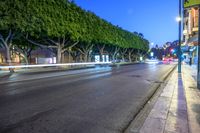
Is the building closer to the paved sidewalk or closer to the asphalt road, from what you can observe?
the paved sidewalk

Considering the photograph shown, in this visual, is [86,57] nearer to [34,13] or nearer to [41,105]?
[34,13]

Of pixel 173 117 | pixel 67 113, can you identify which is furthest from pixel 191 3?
pixel 67 113

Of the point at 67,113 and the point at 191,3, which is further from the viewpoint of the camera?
the point at 191,3

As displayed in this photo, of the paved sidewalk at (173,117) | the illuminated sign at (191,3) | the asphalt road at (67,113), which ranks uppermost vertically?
the illuminated sign at (191,3)

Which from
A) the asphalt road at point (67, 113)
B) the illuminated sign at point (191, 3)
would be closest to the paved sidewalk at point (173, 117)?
the asphalt road at point (67, 113)

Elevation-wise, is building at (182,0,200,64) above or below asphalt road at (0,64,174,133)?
above

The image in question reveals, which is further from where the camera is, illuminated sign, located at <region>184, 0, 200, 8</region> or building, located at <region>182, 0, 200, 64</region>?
building, located at <region>182, 0, 200, 64</region>

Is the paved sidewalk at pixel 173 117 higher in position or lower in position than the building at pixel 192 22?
lower

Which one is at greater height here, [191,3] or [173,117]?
[191,3]

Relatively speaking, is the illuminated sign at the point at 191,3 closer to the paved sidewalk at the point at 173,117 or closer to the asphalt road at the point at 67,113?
the paved sidewalk at the point at 173,117

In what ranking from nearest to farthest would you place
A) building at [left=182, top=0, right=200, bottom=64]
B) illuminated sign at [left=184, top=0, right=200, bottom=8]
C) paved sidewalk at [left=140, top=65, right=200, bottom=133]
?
paved sidewalk at [left=140, top=65, right=200, bottom=133]
illuminated sign at [left=184, top=0, right=200, bottom=8]
building at [left=182, top=0, right=200, bottom=64]

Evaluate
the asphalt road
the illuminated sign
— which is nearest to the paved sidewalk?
the asphalt road

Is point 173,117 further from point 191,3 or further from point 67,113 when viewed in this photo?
point 191,3

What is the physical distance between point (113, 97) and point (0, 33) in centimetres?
2220
